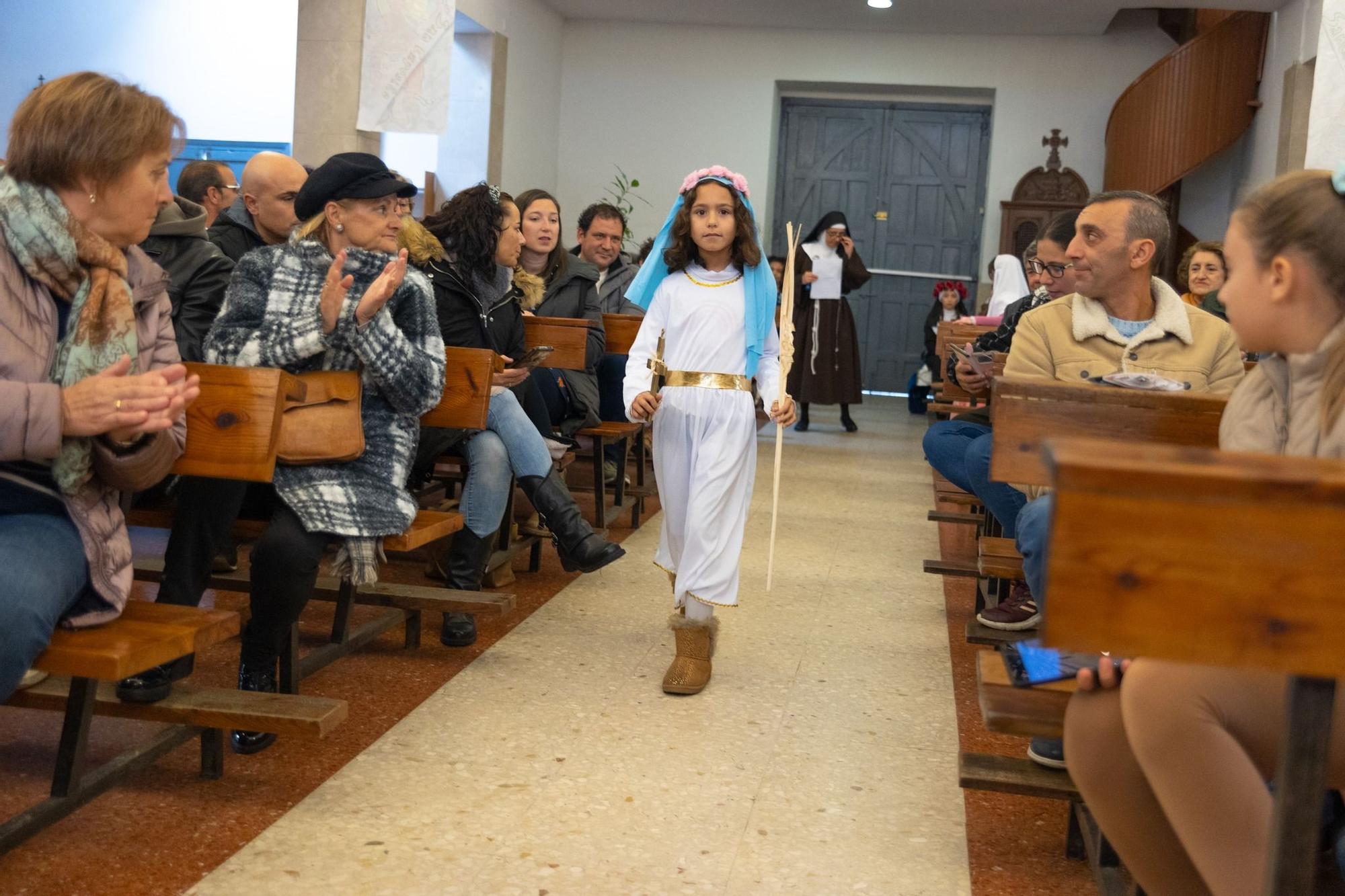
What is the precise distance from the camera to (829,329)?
1079 cm

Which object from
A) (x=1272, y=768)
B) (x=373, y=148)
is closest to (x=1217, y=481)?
(x=1272, y=768)

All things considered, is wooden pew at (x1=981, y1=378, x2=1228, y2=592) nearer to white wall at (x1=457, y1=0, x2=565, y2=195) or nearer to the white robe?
the white robe

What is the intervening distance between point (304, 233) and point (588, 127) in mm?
10727

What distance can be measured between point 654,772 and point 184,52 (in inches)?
394

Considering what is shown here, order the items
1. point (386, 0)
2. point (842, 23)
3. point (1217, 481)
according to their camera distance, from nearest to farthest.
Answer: point (1217, 481)
point (386, 0)
point (842, 23)

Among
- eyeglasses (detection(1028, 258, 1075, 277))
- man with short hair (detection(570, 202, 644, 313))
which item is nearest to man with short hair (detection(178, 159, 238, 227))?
man with short hair (detection(570, 202, 644, 313))

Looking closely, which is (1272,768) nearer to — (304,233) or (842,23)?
(304,233)

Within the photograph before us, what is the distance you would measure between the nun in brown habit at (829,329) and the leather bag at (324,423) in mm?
7787

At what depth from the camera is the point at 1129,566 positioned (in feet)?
4.01

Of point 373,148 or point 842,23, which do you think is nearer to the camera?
point 373,148

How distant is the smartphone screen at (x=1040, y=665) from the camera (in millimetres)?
2035

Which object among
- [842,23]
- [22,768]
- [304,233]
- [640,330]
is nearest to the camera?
[22,768]

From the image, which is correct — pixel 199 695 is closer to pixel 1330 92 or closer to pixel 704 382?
pixel 704 382

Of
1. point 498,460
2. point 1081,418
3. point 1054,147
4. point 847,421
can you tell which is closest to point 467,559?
point 498,460
